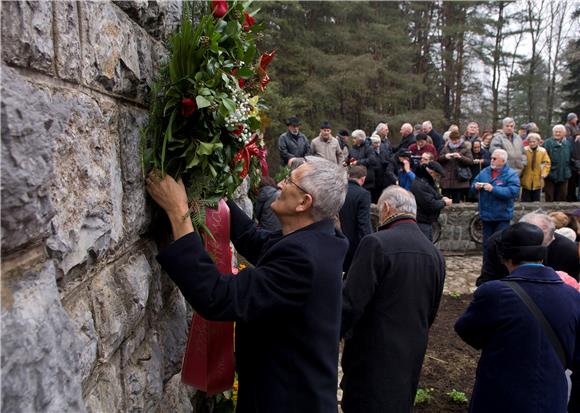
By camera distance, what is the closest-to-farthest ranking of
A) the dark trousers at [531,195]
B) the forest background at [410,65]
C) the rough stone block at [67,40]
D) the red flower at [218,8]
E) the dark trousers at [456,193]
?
the rough stone block at [67,40] → the red flower at [218,8] → the dark trousers at [456,193] → the dark trousers at [531,195] → the forest background at [410,65]

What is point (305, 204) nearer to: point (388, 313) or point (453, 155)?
point (388, 313)

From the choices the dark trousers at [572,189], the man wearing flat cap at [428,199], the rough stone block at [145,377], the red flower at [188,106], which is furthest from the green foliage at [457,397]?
the dark trousers at [572,189]

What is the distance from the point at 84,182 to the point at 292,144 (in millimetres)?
8707

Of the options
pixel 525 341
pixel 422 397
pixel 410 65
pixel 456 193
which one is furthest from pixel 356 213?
pixel 410 65

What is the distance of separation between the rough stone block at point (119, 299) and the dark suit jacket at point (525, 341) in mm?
2057

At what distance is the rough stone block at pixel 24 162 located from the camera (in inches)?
37.1

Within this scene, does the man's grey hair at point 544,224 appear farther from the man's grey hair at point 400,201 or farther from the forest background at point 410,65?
the forest background at point 410,65

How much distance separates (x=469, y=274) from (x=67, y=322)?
8.44 metres

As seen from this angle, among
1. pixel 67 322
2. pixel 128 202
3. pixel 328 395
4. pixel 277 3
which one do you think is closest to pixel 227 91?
pixel 128 202

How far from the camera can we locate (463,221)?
9.88 metres

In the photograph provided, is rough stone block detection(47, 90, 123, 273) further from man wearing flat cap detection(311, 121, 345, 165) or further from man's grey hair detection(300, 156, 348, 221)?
man wearing flat cap detection(311, 121, 345, 165)

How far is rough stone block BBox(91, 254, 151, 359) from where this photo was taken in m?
1.48

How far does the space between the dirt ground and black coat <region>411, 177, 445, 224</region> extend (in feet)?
4.52

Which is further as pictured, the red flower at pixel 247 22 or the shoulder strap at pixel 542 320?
the shoulder strap at pixel 542 320
